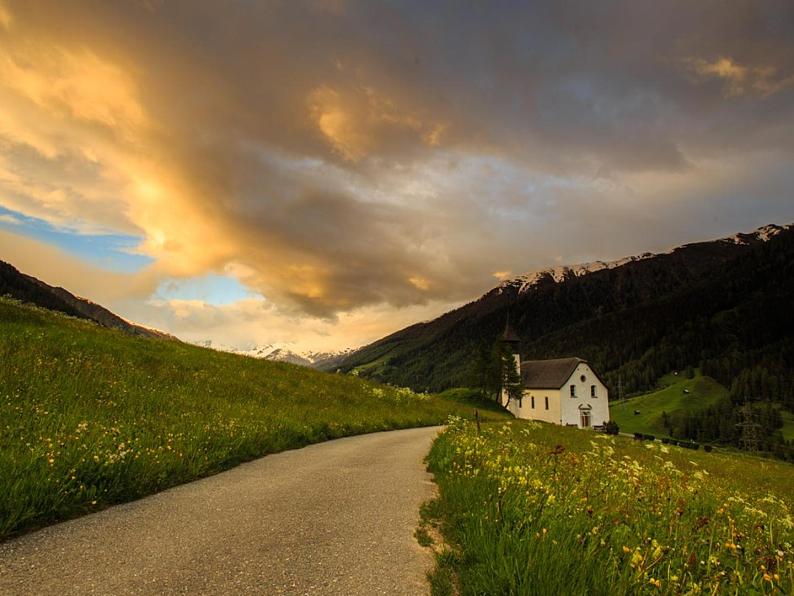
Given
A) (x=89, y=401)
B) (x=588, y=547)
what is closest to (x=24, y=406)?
(x=89, y=401)

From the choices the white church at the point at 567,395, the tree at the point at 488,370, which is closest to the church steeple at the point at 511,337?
the white church at the point at 567,395

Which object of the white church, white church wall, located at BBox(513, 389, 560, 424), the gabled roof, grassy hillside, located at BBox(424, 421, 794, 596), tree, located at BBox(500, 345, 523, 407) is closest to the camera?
grassy hillside, located at BBox(424, 421, 794, 596)

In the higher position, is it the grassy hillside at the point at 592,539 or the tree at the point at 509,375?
the grassy hillside at the point at 592,539

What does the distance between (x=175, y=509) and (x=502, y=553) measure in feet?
18.0

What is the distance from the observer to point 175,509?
23.7 ft

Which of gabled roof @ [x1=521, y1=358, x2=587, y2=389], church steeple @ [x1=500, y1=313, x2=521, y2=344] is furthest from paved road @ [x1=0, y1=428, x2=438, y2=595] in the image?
gabled roof @ [x1=521, y1=358, x2=587, y2=389]

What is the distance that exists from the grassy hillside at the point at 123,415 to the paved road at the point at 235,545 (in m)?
0.59

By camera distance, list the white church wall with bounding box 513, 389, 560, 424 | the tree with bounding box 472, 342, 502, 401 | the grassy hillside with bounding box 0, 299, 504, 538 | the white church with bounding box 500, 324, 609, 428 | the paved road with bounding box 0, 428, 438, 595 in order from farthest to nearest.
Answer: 1. the white church wall with bounding box 513, 389, 560, 424
2. the white church with bounding box 500, 324, 609, 428
3. the tree with bounding box 472, 342, 502, 401
4. the grassy hillside with bounding box 0, 299, 504, 538
5. the paved road with bounding box 0, 428, 438, 595

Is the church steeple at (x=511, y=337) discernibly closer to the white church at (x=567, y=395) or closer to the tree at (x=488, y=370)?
the white church at (x=567, y=395)

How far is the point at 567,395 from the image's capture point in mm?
95562

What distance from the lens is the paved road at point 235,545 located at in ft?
15.5

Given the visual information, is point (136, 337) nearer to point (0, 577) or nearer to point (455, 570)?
point (0, 577)

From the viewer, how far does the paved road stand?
472 centimetres

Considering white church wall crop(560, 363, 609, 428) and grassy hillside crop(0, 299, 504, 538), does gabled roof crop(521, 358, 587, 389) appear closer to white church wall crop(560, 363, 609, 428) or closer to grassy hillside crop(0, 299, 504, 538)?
white church wall crop(560, 363, 609, 428)
